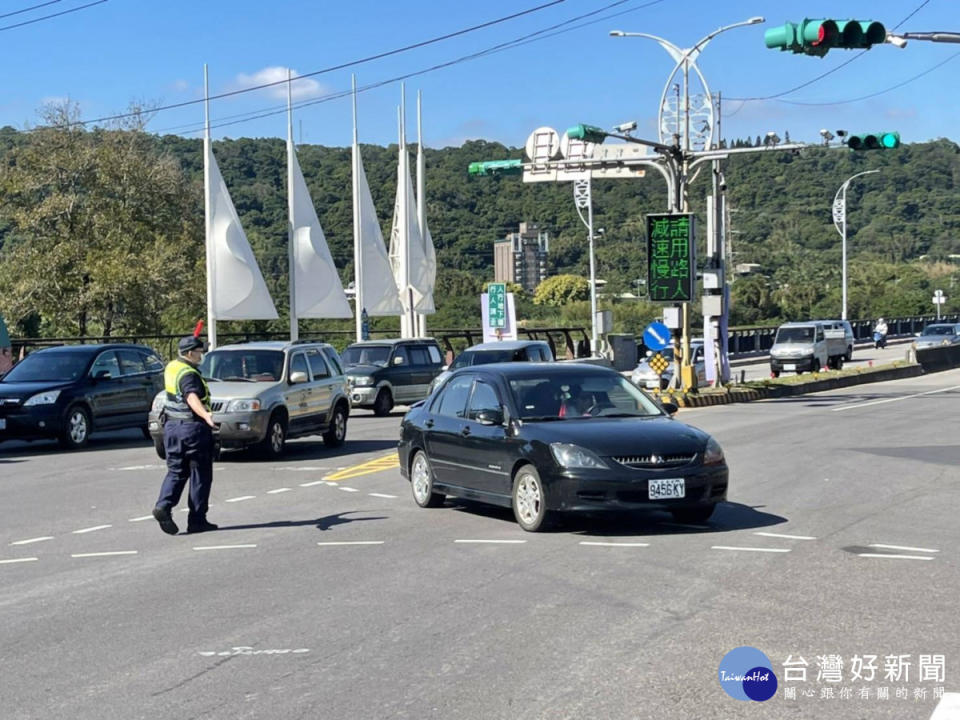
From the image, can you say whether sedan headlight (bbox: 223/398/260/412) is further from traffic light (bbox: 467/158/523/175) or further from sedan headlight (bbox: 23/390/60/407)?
traffic light (bbox: 467/158/523/175)

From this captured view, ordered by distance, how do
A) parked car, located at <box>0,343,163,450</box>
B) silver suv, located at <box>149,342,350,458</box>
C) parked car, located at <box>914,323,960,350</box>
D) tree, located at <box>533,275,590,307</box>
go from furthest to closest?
tree, located at <box>533,275,590,307</box>, parked car, located at <box>914,323,960,350</box>, parked car, located at <box>0,343,163,450</box>, silver suv, located at <box>149,342,350,458</box>

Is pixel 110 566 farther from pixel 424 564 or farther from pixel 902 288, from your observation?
pixel 902 288

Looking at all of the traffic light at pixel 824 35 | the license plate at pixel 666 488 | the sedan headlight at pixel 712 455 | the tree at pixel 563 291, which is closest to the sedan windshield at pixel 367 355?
the traffic light at pixel 824 35

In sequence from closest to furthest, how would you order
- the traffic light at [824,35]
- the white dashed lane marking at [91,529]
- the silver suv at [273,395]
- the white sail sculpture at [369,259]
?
the white dashed lane marking at [91,529]
the traffic light at [824,35]
the silver suv at [273,395]
the white sail sculpture at [369,259]

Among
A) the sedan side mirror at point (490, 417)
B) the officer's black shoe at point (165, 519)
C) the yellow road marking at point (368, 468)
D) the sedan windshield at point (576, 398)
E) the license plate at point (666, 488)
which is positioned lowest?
the yellow road marking at point (368, 468)

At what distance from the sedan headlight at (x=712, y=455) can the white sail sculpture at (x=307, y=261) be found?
3198 cm

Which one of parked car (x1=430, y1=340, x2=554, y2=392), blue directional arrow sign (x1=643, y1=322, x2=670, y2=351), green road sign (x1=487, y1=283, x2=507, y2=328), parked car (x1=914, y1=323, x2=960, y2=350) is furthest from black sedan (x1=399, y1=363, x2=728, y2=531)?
parked car (x1=914, y1=323, x2=960, y2=350)

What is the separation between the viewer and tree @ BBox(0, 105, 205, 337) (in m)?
43.8

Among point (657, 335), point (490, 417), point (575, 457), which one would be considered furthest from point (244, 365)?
point (657, 335)

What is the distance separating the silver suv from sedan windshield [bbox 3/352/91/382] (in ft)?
9.21

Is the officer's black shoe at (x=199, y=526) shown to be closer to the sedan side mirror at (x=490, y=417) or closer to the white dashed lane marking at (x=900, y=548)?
the sedan side mirror at (x=490, y=417)

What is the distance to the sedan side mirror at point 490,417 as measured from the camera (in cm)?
1215

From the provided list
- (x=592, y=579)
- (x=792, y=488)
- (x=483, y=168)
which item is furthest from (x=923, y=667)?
(x=483, y=168)

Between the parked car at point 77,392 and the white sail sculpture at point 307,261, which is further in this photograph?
the white sail sculpture at point 307,261
